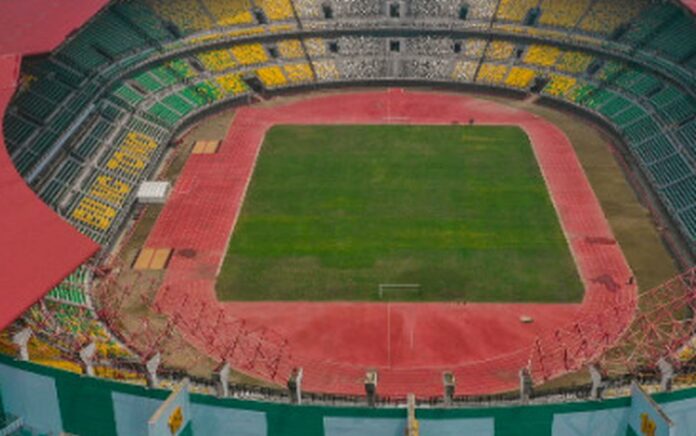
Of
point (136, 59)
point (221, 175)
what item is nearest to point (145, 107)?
point (136, 59)

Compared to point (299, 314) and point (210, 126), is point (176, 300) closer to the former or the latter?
point (299, 314)

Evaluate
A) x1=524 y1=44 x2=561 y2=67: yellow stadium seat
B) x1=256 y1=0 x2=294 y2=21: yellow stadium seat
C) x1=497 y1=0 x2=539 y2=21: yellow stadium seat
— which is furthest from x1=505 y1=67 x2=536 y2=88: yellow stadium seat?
x1=256 y1=0 x2=294 y2=21: yellow stadium seat

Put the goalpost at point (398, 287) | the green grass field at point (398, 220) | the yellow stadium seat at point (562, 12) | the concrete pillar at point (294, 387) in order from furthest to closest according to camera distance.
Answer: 1. the yellow stadium seat at point (562, 12)
2. the green grass field at point (398, 220)
3. the goalpost at point (398, 287)
4. the concrete pillar at point (294, 387)

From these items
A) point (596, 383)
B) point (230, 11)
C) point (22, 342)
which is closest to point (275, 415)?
point (22, 342)

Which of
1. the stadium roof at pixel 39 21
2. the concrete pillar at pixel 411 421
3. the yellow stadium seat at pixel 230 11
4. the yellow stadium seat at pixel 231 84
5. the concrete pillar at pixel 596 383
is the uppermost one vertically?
the yellow stadium seat at pixel 230 11

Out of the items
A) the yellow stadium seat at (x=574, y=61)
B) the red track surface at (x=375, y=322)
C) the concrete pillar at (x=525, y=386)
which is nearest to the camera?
the concrete pillar at (x=525, y=386)

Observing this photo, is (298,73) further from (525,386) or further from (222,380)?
(525,386)

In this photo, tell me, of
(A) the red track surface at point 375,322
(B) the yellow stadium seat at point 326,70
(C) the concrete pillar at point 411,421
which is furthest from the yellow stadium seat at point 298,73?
(C) the concrete pillar at point 411,421

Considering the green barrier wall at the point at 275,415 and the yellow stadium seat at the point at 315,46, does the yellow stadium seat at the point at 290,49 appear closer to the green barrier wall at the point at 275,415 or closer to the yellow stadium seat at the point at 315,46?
the yellow stadium seat at the point at 315,46
